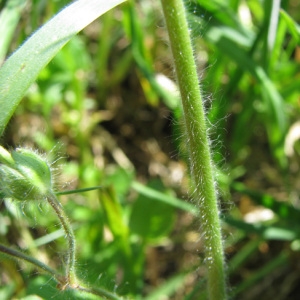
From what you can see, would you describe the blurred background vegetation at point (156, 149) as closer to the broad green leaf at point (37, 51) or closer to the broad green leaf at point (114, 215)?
the broad green leaf at point (114, 215)

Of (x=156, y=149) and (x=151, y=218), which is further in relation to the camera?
(x=156, y=149)

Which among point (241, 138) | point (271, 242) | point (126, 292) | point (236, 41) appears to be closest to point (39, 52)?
point (126, 292)

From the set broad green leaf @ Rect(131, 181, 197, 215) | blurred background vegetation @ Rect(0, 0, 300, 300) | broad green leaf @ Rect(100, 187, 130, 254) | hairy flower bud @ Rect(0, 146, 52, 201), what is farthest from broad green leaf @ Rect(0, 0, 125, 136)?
broad green leaf @ Rect(131, 181, 197, 215)

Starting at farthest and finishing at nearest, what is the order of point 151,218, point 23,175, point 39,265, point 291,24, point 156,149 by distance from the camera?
point 156,149
point 151,218
point 291,24
point 39,265
point 23,175

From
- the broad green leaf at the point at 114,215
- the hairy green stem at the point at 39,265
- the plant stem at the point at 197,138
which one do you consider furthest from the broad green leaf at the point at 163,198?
the hairy green stem at the point at 39,265

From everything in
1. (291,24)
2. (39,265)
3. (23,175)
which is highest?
(291,24)

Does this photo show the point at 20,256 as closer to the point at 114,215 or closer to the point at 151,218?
the point at 114,215

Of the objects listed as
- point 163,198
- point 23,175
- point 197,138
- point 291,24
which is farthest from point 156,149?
point 23,175
